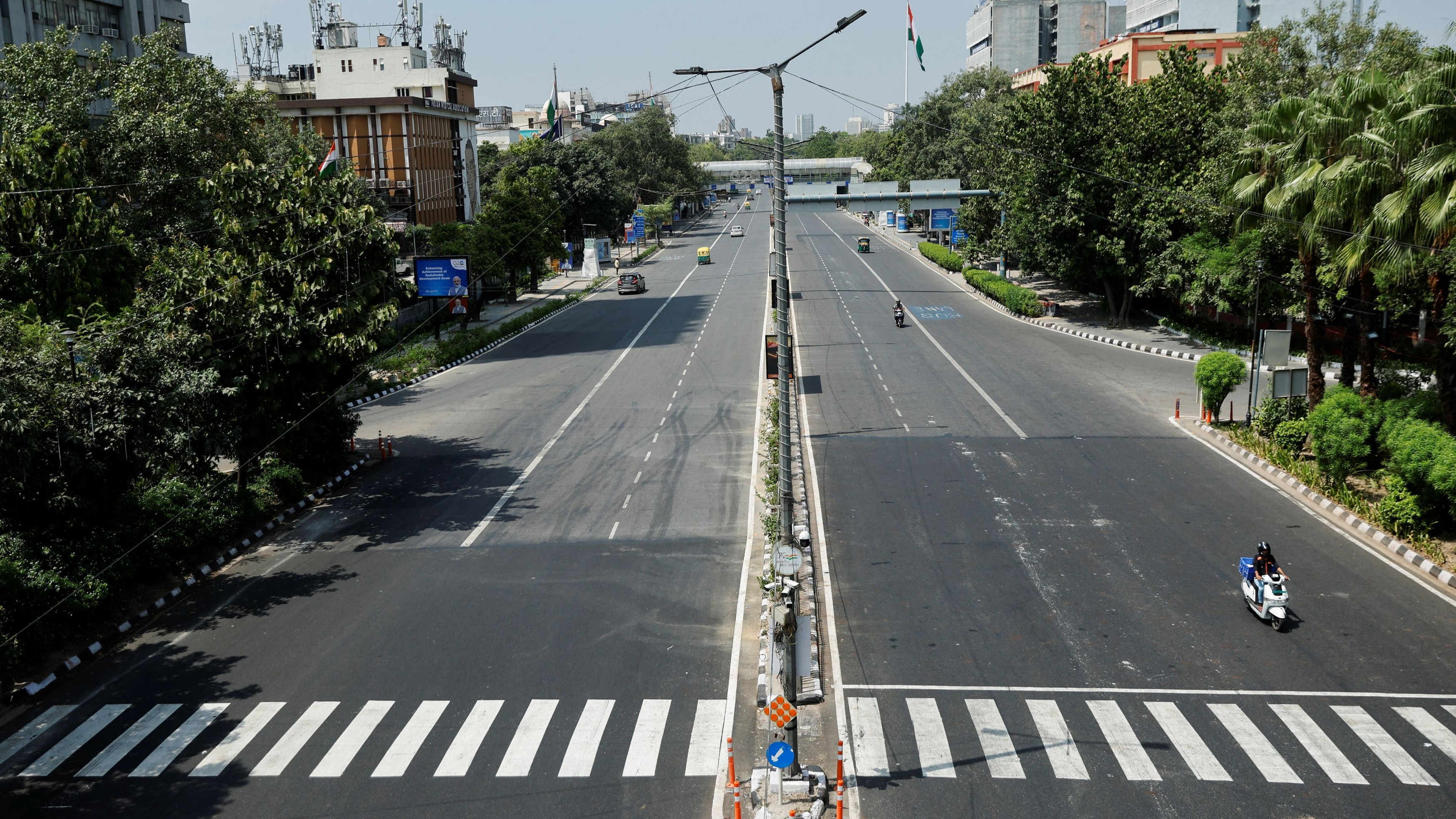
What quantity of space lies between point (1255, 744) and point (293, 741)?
13.6 metres

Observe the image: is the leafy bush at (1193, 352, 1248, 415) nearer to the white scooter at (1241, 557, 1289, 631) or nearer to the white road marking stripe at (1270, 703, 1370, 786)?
the white scooter at (1241, 557, 1289, 631)

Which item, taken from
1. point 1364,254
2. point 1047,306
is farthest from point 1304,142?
point 1047,306

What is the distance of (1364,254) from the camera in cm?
2356

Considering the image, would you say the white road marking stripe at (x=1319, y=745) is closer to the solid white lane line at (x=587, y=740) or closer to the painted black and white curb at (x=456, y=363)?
the solid white lane line at (x=587, y=740)

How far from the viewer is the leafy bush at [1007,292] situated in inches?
2238

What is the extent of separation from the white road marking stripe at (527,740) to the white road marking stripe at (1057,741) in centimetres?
707

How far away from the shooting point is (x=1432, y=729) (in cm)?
1478

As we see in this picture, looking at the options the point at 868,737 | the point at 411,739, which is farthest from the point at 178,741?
the point at 868,737

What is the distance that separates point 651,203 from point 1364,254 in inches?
5153

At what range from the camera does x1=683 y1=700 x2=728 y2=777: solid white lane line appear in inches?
560

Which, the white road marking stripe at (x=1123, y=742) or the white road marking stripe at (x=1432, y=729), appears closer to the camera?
the white road marking stripe at (x=1123, y=742)

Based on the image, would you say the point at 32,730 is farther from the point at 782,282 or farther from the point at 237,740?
the point at 782,282

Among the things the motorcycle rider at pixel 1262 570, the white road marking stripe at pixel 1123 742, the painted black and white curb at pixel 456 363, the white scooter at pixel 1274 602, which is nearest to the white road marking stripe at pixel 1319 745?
the white road marking stripe at pixel 1123 742

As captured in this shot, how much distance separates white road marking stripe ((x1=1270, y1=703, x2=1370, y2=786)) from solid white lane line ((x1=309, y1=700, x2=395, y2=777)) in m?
13.1
